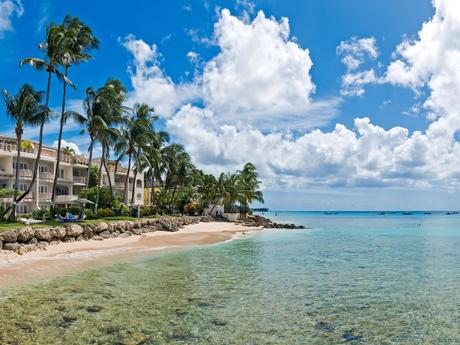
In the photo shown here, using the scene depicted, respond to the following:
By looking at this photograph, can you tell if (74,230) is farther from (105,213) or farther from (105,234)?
(105,213)

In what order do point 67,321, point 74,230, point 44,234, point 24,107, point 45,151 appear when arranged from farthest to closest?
point 45,151, point 24,107, point 74,230, point 44,234, point 67,321

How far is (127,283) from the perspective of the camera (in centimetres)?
1512

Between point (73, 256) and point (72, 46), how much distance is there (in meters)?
19.4

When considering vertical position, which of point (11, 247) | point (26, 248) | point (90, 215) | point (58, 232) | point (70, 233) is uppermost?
point (90, 215)

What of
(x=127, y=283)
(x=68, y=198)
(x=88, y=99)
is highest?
(x=88, y=99)

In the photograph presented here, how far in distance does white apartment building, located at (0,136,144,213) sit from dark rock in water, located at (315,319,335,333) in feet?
103

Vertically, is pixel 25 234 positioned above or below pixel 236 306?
above

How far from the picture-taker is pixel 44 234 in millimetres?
23266

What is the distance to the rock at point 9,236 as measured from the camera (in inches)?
800

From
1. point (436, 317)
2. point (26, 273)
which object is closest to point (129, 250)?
point (26, 273)

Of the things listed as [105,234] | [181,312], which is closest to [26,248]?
[105,234]

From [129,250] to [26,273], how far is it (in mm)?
9512

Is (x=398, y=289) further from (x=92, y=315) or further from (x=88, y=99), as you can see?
(x=88, y=99)

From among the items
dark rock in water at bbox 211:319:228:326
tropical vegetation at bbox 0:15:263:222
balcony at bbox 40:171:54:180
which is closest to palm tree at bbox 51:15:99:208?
tropical vegetation at bbox 0:15:263:222
